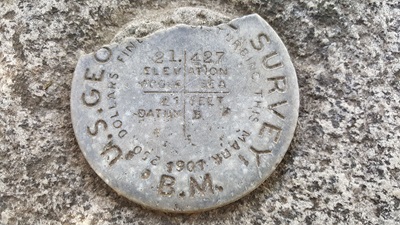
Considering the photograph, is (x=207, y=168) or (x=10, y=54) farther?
(x=10, y=54)

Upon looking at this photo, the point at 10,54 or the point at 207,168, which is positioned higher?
the point at 10,54

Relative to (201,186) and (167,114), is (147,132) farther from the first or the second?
(201,186)

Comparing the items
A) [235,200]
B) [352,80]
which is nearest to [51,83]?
[235,200]

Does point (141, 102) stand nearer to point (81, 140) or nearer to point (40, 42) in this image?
point (81, 140)
